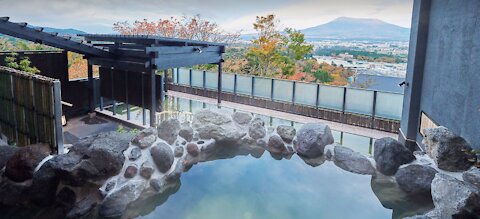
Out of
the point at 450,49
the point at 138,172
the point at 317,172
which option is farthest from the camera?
the point at 317,172

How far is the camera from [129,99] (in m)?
9.53

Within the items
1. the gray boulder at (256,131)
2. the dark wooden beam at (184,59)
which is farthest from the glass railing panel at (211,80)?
the gray boulder at (256,131)

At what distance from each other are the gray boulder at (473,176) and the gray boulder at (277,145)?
351 cm

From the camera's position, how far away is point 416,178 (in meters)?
5.51

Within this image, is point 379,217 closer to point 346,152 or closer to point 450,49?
point 346,152

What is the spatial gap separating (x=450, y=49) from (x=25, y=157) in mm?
7672

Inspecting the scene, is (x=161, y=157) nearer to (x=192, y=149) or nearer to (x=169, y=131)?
(x=169, y=131)

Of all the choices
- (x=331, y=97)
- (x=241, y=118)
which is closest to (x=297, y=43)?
(x=331, y=97)

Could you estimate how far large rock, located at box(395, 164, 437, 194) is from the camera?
5.37m

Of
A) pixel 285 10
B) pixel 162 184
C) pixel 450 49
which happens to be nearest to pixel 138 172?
pixel 162 184

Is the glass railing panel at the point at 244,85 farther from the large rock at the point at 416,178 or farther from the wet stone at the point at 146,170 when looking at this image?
the large rock at the point at 416,178

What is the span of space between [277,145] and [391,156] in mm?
2399

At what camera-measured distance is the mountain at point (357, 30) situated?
25.9 metres

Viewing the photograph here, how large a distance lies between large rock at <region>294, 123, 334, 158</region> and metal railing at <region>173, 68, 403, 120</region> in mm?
3760
